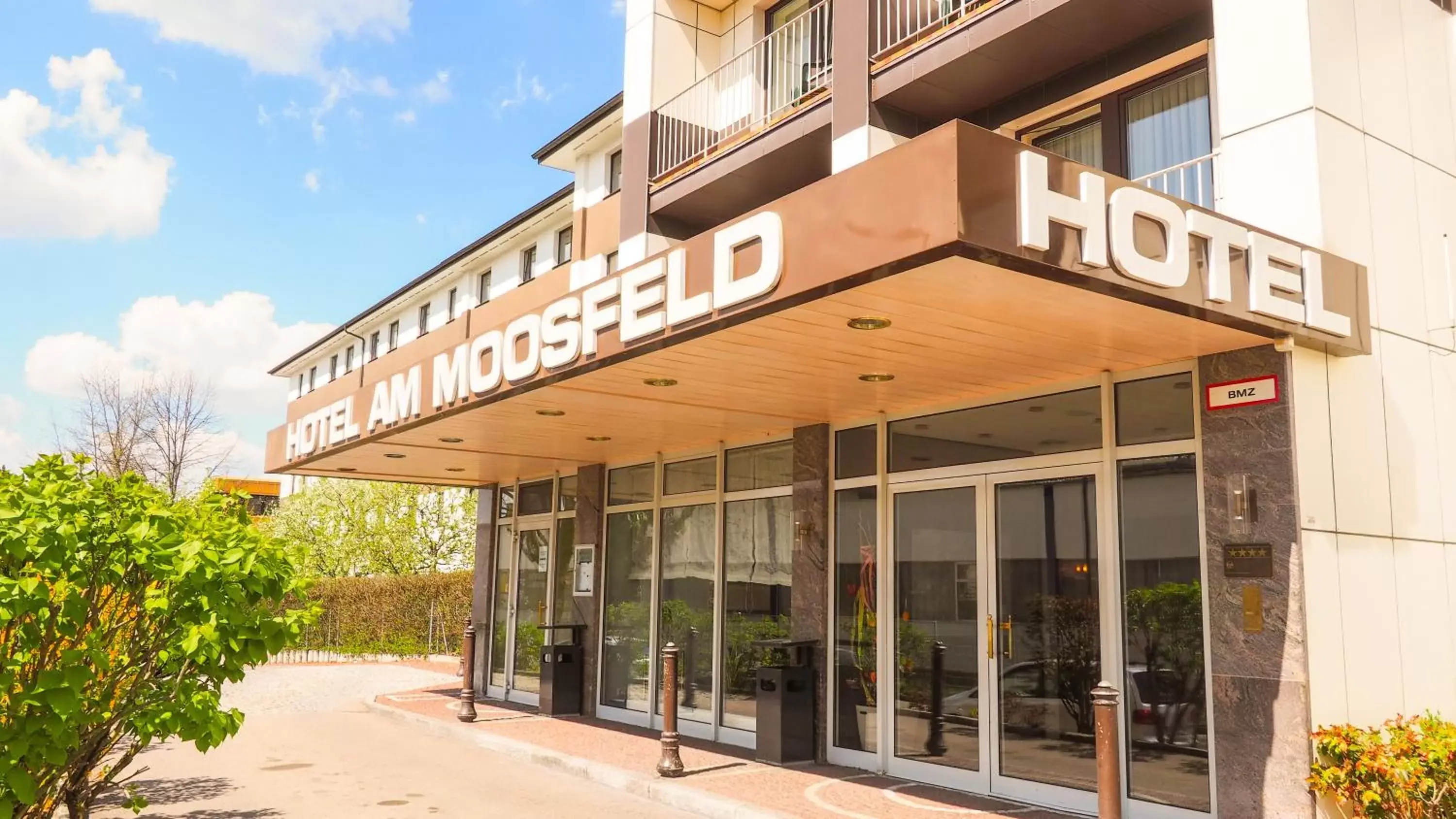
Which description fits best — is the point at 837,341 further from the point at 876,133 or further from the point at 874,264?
the point at 876,133

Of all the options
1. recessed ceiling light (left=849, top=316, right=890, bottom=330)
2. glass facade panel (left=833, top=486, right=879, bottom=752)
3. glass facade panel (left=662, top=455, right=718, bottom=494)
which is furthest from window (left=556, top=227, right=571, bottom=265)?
recessed ceiling light (left=849, top=316, right=890, bottom=330)

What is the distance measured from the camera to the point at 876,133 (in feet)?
34.9

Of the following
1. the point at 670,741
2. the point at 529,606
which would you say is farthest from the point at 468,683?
the point at 670,741

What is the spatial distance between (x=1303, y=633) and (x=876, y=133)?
5926 mm

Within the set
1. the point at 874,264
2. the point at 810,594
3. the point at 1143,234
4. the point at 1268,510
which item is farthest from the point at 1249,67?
the point at 810,594

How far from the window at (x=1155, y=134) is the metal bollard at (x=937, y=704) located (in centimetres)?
419

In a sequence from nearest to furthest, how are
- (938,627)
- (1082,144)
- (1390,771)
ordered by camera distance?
1. (1390,771)
2. (938,627)
3. (1082,144)

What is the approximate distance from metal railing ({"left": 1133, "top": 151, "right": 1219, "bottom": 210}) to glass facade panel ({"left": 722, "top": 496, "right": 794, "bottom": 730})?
4.69 meters

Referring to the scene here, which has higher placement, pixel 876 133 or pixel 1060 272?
pixel 876 133

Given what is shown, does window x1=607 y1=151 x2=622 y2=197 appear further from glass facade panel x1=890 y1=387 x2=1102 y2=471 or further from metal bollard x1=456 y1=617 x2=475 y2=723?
glass facade panel x1=890 y1=387 x2=1102 y2=471

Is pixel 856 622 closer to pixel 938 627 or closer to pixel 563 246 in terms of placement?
pixel 938 627

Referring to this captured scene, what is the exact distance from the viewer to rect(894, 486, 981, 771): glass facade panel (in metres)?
9.16

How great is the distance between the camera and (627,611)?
46.0 ft

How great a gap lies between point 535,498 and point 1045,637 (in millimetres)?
9627
